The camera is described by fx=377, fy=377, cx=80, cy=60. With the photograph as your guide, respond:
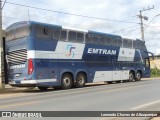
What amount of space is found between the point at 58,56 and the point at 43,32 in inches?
77.2

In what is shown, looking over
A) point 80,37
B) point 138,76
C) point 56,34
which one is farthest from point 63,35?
point 138,76

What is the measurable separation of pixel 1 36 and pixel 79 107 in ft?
42.9

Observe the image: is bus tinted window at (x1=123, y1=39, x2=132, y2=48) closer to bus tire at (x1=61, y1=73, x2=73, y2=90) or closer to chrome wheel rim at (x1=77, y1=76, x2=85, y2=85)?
chrome wheel rim at (x1=77, y1=76, x2=85, y2=85)

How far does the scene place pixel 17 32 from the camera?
22453 mm

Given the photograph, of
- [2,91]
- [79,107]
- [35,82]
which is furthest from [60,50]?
[79,107]

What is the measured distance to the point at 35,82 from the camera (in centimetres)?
2152

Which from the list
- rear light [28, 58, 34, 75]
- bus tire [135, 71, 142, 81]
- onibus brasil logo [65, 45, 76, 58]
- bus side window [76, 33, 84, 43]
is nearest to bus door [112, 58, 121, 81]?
bus tire [135, 71, 142, 81]

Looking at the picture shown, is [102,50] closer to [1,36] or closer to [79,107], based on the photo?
[1,36]

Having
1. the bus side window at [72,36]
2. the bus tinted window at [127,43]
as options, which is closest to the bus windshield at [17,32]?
the bus side window at [72,36]

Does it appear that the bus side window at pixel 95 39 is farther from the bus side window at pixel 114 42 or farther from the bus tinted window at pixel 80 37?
the bus side window at pixel 114 42

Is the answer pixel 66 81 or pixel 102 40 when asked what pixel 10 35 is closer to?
pixel 66 81

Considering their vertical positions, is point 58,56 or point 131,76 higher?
point 58,56

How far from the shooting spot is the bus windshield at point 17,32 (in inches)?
853

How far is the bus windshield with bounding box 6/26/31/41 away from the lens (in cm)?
2167
